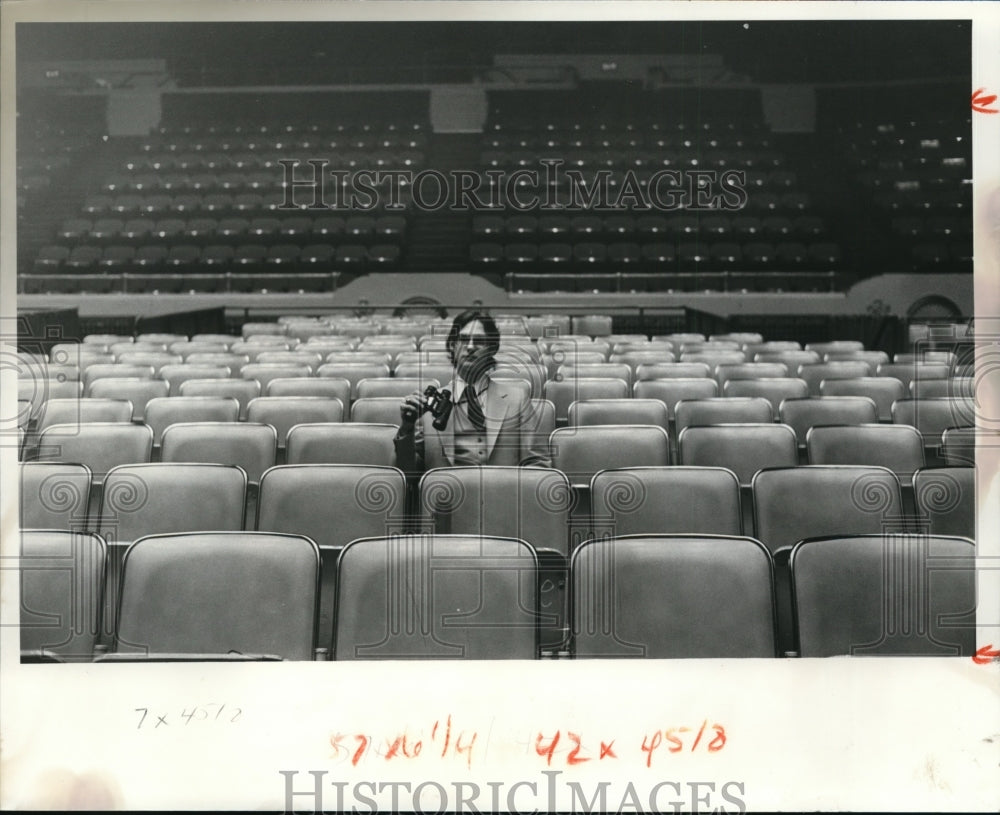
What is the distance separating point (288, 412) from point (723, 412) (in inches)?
56.2

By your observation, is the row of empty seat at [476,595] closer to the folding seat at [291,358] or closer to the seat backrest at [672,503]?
the seat backrest at [672,503]

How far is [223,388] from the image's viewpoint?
303 cm

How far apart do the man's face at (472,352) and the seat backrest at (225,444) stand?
1.89 ft

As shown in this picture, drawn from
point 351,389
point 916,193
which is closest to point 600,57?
point 916,193

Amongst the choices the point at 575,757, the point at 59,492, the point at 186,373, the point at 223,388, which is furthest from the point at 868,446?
the point at 186,373

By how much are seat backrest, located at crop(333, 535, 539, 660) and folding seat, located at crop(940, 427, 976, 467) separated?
0.74m

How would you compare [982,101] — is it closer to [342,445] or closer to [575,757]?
[575,757]

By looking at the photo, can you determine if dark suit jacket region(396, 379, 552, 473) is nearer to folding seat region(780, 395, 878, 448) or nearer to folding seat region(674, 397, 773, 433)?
folding seat region(674, 397, 773, 433)

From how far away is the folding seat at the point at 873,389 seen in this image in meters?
2.94

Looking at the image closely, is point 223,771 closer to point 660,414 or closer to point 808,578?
point 808,578

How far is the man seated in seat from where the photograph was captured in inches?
86.2

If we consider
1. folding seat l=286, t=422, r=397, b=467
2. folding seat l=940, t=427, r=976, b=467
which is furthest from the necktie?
folding seat l=940, t=427, r=976, b=467

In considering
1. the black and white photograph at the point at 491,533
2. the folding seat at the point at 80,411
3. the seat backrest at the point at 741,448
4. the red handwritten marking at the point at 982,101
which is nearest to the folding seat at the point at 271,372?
the black and white photograph at the point at 491,533

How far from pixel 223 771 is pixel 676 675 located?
623 mm
